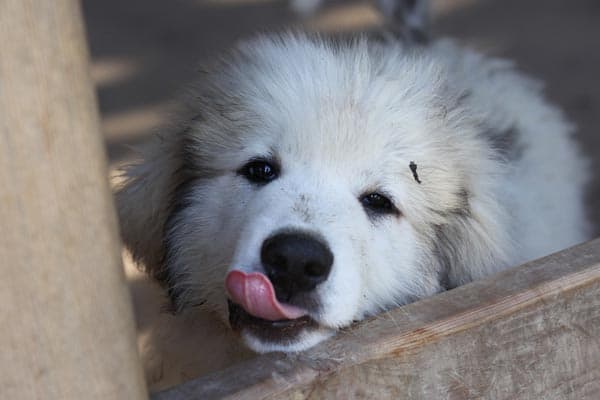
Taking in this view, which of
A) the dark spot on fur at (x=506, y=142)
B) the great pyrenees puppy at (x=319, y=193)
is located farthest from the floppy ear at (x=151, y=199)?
the dark spot on fur at (x=506, y=142)

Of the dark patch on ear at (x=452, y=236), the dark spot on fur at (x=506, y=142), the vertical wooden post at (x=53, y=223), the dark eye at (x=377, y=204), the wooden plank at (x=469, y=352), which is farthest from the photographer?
the dark spot on fur at (x=506, y=142)

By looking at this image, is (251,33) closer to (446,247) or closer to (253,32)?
(253,32)

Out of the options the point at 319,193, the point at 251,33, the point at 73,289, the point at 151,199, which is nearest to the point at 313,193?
the point at 319,193

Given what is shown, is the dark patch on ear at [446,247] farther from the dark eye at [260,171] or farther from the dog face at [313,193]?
the dark eye at [260,171]

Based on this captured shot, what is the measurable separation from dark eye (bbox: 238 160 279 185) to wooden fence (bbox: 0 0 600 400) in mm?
557

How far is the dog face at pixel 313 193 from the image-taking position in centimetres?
164

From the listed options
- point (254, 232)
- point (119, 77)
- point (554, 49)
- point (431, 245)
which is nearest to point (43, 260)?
point (254, 232)

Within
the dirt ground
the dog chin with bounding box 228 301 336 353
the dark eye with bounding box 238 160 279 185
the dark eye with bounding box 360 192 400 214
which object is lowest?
the dirt ground

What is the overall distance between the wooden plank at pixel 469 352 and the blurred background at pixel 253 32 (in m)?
2.72

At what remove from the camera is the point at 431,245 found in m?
2.07

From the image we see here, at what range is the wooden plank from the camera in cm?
133

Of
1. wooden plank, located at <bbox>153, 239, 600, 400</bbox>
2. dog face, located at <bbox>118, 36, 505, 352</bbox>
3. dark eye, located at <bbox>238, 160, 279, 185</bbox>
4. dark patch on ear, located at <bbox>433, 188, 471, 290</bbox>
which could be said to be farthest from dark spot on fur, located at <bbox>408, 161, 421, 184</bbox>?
wooden plank, located at <bbox>153, 239, 600, 400</bbox>

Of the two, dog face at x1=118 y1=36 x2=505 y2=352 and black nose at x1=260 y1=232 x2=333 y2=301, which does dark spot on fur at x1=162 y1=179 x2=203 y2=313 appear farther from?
black nose at x1=260 y1=232 x2=333 y2=301

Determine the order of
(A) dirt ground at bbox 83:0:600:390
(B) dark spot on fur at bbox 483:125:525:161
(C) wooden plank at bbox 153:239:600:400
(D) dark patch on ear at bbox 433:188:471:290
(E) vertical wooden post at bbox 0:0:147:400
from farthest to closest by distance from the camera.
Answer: (A) dirt ground at bbox 83:0:600:390
(B) dark spot on fur at bbox 483:125:525:161
(D) dark patch on ear at bbox 433:188:471:290
(C) wooden plank at bbox 153:239:600:400
(E) vertical wooden post at bbox 0:0:147:400
